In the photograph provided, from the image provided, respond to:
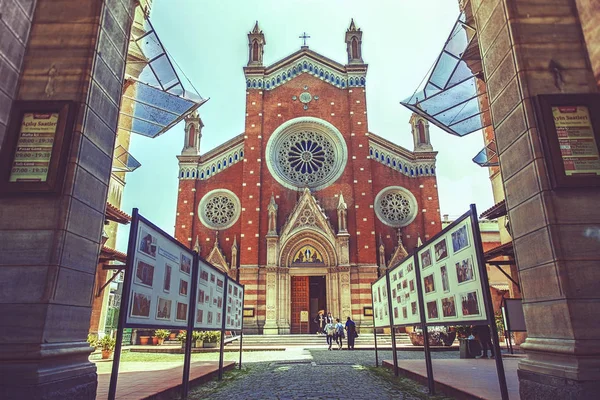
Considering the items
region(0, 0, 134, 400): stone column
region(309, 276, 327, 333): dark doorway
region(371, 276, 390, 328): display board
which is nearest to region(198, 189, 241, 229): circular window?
region(309, 276, 327, 333): dark doorway

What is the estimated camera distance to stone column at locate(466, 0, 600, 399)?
164 inches

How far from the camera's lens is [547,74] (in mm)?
5148

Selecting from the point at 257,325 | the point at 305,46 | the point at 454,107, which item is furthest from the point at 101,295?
the point at 305,46

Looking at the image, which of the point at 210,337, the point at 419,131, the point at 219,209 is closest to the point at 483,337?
the point at 210,337

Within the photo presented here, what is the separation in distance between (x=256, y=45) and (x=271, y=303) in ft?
65.9

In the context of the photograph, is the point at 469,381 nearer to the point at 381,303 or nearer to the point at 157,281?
the point at 381,303

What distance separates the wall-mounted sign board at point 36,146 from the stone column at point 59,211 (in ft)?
0.34

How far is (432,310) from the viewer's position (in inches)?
266

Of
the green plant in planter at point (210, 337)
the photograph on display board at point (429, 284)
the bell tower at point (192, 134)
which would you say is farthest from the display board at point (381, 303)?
the bell tower at point (192, 134)

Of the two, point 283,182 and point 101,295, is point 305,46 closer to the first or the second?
point 283,182

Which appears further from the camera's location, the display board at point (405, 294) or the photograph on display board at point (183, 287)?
the display board at point (405, 294)

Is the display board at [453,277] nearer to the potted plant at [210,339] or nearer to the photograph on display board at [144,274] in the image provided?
the photograph on display board at [144,274]

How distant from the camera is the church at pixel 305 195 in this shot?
26188 millimetres

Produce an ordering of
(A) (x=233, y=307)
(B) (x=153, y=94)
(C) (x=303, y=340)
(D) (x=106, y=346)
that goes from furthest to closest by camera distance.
A: 1. (C) (x=303, y=340)
2. (D) (x=106, y=346)
3. (B) (x=153, y=94)
4. (A) (x=233, y=307)
